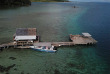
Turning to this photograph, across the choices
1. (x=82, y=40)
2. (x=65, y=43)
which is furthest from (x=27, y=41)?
(x=82, y=40)

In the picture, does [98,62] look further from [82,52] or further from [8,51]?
[8,51]

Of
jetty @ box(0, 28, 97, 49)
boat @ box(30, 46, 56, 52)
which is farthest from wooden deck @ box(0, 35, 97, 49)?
boat @ box(30, 46, 56, 52)

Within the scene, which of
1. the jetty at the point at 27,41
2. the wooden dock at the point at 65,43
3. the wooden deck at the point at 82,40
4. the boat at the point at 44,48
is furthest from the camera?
the wooden deck at the point at 82,40

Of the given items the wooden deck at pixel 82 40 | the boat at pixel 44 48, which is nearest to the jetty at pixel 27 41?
the wooden deck at pixel 82 40

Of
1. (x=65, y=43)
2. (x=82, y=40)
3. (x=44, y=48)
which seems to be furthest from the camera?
(x=82, y=40)

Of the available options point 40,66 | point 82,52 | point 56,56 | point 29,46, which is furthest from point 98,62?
point 29,46

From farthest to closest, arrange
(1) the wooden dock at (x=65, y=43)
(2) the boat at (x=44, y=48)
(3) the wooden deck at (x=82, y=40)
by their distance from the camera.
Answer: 1. (3) the wooden deck at (x=82, y=40)
2. (1) the wooden dock at (x=65, y=43)
3. (2) the boat at (x=44, y=48)

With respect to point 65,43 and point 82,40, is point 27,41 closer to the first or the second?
point 65,43

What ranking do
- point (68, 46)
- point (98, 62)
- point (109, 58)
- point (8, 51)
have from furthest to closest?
point (68, 46)
point (8, 51)
point (109, 58)
point (98, 62)

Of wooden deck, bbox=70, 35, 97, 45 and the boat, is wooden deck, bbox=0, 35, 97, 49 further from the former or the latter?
the boat

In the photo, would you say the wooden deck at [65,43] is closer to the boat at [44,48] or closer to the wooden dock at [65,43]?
the wooden dock at [65,43]

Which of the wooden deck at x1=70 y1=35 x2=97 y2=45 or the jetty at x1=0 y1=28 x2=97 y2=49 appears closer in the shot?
the jetty at x1=0 y1=28 x2=97 y2=49
